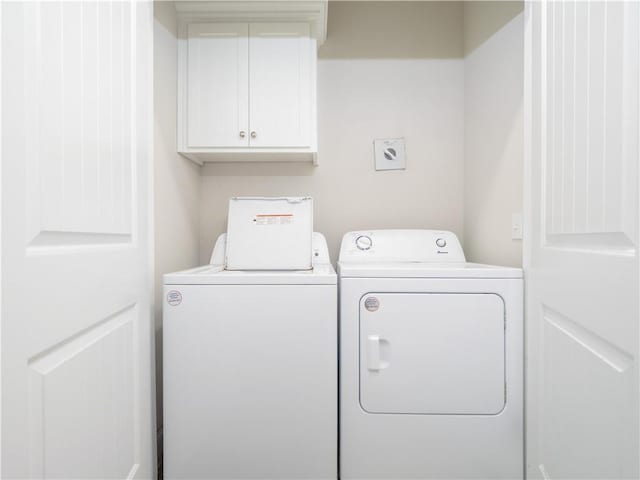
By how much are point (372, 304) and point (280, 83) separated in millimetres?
1175

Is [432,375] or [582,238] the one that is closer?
[582,238]

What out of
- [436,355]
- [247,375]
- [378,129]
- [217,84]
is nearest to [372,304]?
[436,355]

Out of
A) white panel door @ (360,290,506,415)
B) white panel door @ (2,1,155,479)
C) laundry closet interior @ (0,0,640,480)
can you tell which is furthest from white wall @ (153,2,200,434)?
white panel door @ (360,290,506,415)

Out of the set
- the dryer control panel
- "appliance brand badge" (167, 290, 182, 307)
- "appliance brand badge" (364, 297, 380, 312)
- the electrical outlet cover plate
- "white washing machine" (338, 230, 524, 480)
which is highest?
the electrical outlet cover plate

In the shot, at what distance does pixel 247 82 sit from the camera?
1.63 meters

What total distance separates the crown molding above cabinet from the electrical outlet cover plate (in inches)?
19.5

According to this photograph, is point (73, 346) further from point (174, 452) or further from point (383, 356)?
point (383, 356)

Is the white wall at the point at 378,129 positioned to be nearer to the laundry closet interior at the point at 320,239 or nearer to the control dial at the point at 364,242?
the laundry closet interior at the point at 320,239

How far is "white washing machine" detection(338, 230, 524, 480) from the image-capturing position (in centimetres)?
125

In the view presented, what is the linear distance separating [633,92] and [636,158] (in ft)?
0.49

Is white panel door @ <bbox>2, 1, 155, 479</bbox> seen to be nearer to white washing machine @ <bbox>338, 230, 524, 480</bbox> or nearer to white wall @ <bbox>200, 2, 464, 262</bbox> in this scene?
white washing machine @ <bbox>338, 230, 524, 480</bbox>

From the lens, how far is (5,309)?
0.56 metres

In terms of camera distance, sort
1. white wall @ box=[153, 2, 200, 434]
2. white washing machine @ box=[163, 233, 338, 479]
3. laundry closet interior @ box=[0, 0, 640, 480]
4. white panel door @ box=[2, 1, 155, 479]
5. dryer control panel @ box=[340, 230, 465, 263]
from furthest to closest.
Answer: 1. dryer control panel @ box=[340, 230, 465, 263]
2. white wall @ box=[153, 2, 200, 434]
3. white washing machine @ box=[163, 233, 338, 479]
4. laundry closet interior @ box=[0, 0, 640, 480]
5. white panel door @ box=[2, 1, 155, 479]

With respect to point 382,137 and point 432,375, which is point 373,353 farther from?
point 382,137
